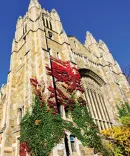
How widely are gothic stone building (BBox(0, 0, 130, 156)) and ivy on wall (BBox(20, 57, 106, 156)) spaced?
765mm

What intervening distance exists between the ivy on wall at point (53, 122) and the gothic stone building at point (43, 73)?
76 centimetres

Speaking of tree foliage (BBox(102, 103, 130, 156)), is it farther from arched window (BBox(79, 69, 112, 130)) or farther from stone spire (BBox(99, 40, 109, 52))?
stone spire (BBox(99, 40, 109, 52))

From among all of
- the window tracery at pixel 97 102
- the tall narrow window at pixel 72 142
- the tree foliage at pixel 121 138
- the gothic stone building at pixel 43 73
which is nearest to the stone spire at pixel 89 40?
the gothic stone building at pixel 43 73

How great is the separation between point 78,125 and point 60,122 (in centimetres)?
232

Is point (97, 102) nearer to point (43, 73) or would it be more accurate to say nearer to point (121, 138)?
point (121, 138)

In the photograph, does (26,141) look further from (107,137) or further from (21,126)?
(107,137)

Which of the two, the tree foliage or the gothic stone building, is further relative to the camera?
the gothic stone building

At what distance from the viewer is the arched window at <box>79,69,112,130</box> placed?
19466mm

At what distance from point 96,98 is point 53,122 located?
1048cm

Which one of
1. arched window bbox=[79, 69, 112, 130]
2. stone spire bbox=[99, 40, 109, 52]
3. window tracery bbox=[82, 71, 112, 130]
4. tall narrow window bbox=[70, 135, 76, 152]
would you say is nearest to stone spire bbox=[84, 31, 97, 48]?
stone spire bbox=[99, 40, 109, 52]

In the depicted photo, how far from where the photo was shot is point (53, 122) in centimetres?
1231

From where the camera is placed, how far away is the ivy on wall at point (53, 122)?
11781 millimetres

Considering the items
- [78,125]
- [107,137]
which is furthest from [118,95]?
[78,125]

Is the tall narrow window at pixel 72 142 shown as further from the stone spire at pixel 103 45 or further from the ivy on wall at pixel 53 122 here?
the stone spire at pixel 103 45
